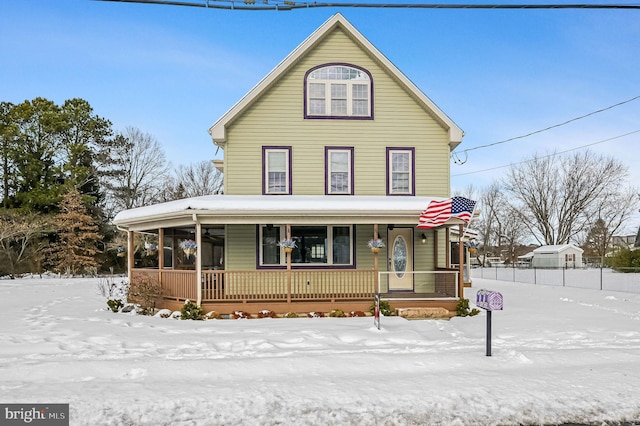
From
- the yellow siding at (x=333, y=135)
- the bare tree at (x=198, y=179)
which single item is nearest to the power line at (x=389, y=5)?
the yellow siding at (x=333, y=135)

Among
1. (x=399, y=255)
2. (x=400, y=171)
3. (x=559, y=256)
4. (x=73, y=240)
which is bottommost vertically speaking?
(x=559, y=256)

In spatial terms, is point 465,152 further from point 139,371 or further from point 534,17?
point 139,371

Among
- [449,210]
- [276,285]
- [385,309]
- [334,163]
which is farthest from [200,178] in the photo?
[449,210]

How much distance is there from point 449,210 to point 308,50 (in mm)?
7429

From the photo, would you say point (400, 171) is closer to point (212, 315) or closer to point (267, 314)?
point (267, 314)

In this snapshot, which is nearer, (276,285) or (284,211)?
(284,211)

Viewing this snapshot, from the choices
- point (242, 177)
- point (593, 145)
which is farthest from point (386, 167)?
point (593, 145)

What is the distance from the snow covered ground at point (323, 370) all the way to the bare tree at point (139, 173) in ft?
108

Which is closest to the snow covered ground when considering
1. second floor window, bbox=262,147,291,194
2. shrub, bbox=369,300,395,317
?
shrub, bbox=369,300,395,317

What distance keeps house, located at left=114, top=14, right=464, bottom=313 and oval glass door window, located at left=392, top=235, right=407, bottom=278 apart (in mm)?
33

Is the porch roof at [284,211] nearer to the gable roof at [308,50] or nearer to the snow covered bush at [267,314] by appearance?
the snow covered bush at [267,314]

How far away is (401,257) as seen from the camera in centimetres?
1595

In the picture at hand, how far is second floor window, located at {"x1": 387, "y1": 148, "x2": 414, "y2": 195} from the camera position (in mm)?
16312

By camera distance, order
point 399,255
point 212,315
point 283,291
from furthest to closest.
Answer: point 399,255 < point 283,291 < point 212,315
